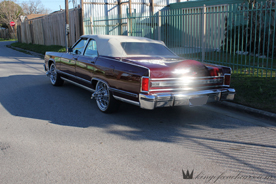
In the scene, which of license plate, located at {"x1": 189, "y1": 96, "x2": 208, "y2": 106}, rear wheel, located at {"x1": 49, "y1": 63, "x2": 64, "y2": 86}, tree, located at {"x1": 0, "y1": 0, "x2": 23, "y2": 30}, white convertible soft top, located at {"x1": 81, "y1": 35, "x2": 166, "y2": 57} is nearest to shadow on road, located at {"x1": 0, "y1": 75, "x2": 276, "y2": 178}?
license plate, located at {"x1": 189, "y1": 96, "x2": 208, "y2": 106}

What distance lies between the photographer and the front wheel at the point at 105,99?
5317mm

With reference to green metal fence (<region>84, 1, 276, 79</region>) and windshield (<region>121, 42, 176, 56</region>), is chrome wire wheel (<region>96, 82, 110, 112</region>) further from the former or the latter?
green metal fence (<region>84, 1, 276, 79</region>)

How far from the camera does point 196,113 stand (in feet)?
18.6

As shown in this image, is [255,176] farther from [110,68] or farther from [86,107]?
[86,107]

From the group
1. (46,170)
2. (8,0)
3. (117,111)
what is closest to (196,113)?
(117,111)

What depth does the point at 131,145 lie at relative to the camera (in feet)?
13.0

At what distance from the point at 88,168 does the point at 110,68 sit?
93.2 inches

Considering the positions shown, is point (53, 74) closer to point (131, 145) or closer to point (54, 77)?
point (54, 77)

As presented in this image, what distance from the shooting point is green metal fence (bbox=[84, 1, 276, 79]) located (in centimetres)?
811

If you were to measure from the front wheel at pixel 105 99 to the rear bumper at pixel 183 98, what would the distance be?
39.3 inches

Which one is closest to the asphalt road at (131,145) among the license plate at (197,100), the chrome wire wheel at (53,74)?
the license plate at (197,100)

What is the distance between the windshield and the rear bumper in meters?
1.64

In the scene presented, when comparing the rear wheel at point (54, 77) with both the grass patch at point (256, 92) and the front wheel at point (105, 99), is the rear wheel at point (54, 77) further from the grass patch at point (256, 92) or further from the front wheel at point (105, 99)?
the grass patch at point (256, 92)

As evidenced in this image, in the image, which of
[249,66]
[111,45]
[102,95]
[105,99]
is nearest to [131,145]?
[105,99]
